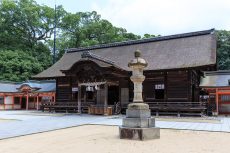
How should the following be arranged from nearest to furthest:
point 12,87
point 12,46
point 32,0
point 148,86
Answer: point 148,86
point 12,87
point 12,46
point 32,0

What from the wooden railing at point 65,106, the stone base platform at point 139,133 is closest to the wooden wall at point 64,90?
the wooden railing at point 65,106

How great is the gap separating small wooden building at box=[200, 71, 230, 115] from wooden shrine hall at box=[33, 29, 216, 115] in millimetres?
994

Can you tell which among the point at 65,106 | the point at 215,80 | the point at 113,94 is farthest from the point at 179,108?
the point at 65,106

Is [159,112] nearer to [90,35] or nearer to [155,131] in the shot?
[155,131]

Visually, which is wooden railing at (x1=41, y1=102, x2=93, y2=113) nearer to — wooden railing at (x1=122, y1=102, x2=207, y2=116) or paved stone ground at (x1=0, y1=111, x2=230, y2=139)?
wooden railing at (x1=122, y1=102, x2=207, y2=116)

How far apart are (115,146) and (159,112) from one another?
12922mm

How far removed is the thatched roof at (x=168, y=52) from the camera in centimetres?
2070

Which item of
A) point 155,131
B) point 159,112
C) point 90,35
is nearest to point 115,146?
point 155,131

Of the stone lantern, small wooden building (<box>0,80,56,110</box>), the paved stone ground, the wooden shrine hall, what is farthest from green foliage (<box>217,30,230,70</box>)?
A: the stone lantern

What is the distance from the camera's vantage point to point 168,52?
23234 mm

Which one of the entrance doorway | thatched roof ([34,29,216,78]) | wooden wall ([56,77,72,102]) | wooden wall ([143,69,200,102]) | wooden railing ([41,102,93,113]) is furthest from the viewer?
wooden wall ([56,77,72,102])

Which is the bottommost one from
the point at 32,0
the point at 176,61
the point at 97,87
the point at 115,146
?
the point at 115,146

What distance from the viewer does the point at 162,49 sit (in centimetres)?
2405

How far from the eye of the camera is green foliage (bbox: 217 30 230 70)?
36987mm
